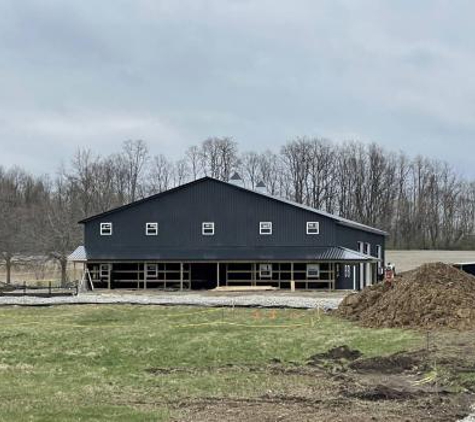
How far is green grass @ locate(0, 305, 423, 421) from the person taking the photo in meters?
11.7

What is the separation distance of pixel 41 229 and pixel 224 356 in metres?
55.2

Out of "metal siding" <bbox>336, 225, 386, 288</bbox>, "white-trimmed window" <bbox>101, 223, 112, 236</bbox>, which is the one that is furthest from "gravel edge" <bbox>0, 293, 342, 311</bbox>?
"metal siding" <bbox>336, 225, 386, 288</bbox>

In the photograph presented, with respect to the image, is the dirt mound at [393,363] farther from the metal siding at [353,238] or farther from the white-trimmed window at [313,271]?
the metal siding at [353,238]


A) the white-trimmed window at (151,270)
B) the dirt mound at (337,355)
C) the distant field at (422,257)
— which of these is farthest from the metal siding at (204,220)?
the distant field at (422,257)

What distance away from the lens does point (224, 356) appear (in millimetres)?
18859

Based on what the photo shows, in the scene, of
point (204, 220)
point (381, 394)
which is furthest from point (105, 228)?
point (381, 394)

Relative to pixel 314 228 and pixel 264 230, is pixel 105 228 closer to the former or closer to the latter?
pixel 264 230

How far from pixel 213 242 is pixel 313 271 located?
7.13 meters

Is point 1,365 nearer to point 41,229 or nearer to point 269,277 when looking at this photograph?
point 269,277

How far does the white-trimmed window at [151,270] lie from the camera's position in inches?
2064

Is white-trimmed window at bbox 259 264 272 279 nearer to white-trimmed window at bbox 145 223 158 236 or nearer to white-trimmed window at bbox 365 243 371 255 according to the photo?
white-trimmed window at bbox 145 223 158 236

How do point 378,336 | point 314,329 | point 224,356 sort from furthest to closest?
point 314,329, point 378,336, point 224,356

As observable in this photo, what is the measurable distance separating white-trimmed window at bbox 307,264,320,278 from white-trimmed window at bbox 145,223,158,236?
1096 cm

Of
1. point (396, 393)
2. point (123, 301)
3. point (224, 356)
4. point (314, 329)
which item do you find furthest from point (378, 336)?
point (123, 301)
